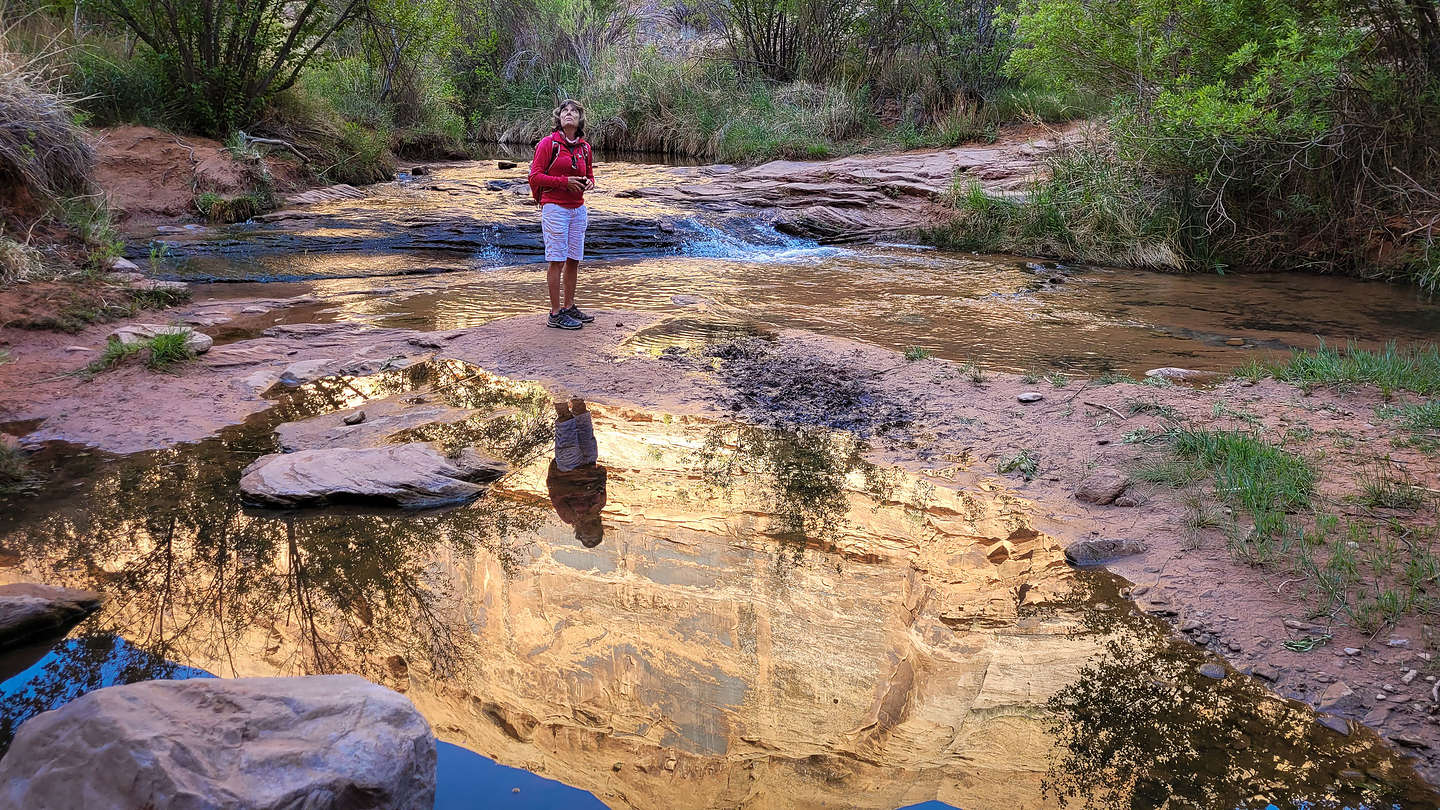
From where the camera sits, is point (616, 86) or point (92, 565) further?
point (616, 86)

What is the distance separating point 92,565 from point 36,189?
235 inches

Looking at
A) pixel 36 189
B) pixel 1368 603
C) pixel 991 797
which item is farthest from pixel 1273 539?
pixel 36 189

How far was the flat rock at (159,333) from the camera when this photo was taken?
5898 mm

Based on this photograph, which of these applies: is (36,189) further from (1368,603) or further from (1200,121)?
(1200,121)

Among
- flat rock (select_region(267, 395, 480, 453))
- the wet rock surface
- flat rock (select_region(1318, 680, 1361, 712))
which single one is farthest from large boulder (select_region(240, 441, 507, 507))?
the wet rock surface

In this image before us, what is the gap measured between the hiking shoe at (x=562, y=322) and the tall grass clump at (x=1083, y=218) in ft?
22.3

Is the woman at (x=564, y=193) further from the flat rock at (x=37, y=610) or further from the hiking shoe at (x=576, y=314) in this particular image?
the flat rock at (x=37, y=610)

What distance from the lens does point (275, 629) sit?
3.04 metres

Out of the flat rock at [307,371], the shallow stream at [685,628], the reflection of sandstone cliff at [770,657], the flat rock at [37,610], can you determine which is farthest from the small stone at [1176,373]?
the flat rock at [37,610]

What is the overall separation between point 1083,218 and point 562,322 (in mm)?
7073

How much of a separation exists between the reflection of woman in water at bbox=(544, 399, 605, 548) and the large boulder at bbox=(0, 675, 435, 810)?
4.96 feet

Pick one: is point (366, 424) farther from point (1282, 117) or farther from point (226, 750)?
point (1282, 117)

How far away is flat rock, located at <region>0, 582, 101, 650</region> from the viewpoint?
291 cm

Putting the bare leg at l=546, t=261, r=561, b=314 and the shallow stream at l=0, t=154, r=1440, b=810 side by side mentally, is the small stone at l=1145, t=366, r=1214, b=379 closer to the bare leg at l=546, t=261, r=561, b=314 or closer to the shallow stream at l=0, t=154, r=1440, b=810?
the shallow stream at l=0, t=154, r=1440, b=810
